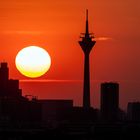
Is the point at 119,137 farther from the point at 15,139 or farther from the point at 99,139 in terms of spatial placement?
the point at 15,139

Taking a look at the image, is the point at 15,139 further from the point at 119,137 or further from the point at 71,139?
the point at 119,137

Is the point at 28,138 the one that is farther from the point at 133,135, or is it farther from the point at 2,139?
the point at 133,135

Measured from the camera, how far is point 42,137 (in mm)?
185625

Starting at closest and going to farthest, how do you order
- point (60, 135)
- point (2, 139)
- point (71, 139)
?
point (2, 139) < point (71, 139) < point (60, 135)

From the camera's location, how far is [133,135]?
199 meters

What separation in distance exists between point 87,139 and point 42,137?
28.5ft

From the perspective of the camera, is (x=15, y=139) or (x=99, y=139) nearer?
(x=15, y=139)

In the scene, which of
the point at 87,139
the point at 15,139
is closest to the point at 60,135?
the point at 87,139

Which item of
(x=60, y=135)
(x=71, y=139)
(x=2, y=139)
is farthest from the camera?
(x=60, y=135)

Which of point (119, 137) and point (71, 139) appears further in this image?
point (119, 137)

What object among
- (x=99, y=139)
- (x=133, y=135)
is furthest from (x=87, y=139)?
(x=133, y=135)

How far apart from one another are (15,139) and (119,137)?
30260mm

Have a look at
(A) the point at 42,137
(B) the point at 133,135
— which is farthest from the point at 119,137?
(A) the point at 42,137

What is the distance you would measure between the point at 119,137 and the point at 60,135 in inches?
468
